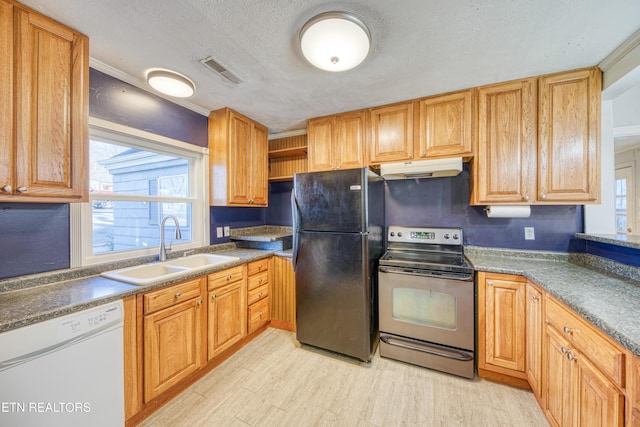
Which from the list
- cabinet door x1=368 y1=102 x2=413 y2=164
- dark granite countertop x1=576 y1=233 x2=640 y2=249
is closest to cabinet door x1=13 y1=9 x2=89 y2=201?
cabinet door x1=368 y1=102 x2=413 y2=164

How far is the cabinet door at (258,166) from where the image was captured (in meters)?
2.81

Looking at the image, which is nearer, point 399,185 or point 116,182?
point 116,182

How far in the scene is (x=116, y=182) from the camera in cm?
194

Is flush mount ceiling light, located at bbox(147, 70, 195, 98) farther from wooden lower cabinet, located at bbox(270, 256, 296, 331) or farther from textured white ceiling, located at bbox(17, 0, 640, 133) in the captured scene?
wooden lower cabinet, located at bbox(270, 256, 296, 331)

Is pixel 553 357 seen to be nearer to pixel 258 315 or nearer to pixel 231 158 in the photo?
pixel 258 315

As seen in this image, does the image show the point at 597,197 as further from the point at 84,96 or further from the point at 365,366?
the point at 84,96

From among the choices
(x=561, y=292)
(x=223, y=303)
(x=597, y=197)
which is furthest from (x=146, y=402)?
(x=597, y=197)

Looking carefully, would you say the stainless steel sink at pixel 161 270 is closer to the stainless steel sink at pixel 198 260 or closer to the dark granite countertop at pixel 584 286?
the stainless steel sink at pixel 198 260

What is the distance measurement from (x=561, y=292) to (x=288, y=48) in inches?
86.1

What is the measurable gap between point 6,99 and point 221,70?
3.75 feet

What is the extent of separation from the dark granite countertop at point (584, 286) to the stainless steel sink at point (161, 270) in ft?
7.38

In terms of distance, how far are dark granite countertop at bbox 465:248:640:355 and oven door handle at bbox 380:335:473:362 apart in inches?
27.0

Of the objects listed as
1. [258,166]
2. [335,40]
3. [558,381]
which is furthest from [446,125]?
[258,166]

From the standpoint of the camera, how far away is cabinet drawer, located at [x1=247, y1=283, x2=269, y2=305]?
7.83 ft
